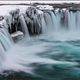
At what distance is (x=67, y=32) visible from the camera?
1350 centimetres

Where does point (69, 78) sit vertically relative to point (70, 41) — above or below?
above

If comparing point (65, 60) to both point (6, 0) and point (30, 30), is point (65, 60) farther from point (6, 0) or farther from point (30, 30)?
point (6, 0)

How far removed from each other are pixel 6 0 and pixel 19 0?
36.0 inches

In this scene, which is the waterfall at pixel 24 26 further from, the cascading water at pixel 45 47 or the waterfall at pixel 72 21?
the waterfall at pixel 72 21

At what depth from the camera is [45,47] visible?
413 inches

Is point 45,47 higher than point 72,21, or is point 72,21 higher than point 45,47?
point 45,47

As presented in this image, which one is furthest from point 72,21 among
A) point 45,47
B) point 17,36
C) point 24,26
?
point 17,36

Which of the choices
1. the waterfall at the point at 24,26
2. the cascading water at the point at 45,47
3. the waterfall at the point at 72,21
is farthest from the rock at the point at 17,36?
the waterfall at the point at 72,21

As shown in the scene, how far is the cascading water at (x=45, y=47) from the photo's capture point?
757cm

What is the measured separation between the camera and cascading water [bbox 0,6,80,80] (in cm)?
757

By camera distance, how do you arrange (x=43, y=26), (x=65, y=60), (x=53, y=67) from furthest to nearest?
(x=43, y=26)
(x=65, y=60)
(x=53, y=67)

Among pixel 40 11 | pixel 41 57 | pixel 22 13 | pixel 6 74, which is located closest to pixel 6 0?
pixel 40 11

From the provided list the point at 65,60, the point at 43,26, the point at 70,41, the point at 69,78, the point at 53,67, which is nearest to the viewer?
the point at 69,78

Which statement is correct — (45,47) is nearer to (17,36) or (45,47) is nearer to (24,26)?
(17,36)
